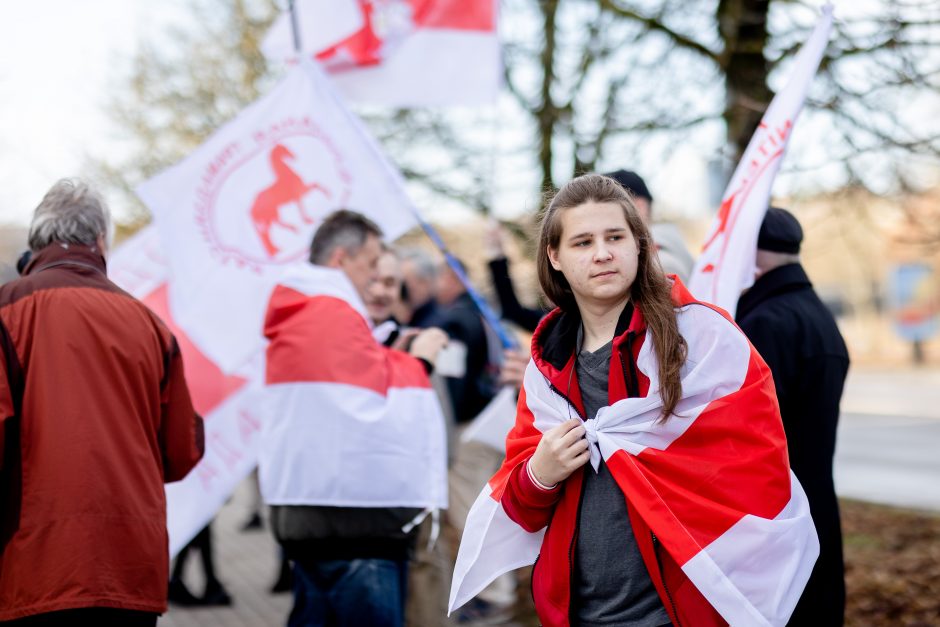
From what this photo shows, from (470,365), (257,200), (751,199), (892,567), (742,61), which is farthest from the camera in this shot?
(742,61)

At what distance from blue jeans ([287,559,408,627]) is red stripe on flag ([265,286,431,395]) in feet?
2.12

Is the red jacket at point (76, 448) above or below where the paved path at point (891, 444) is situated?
above

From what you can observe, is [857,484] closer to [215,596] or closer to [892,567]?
[892,567]

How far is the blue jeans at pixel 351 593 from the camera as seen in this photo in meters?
3.48

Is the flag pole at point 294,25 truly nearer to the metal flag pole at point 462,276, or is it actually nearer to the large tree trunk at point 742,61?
the metal flag pole at point 462,276

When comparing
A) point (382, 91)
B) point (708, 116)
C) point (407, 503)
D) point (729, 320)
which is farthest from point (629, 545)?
point (708, 116)

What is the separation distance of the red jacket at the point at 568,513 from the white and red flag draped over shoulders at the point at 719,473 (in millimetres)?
48

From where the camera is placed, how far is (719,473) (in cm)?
214

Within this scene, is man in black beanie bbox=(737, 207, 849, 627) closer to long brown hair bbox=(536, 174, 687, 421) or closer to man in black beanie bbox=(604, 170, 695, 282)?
man in black beanie bbox=(604, 170, 695, 282)

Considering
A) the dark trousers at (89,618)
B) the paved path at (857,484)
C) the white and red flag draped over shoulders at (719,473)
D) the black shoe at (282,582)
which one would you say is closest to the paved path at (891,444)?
the paved path at (857,484)

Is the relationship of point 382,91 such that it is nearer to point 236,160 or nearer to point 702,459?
point 236,160

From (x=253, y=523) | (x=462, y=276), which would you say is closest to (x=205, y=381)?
(x=462, y=276)

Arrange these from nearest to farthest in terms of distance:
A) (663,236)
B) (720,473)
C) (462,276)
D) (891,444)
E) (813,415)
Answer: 1. (720,473)
2. (813,415)
3. (663,236)
4. (462,276)
5. (891,444)

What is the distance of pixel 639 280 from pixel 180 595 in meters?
5.28
